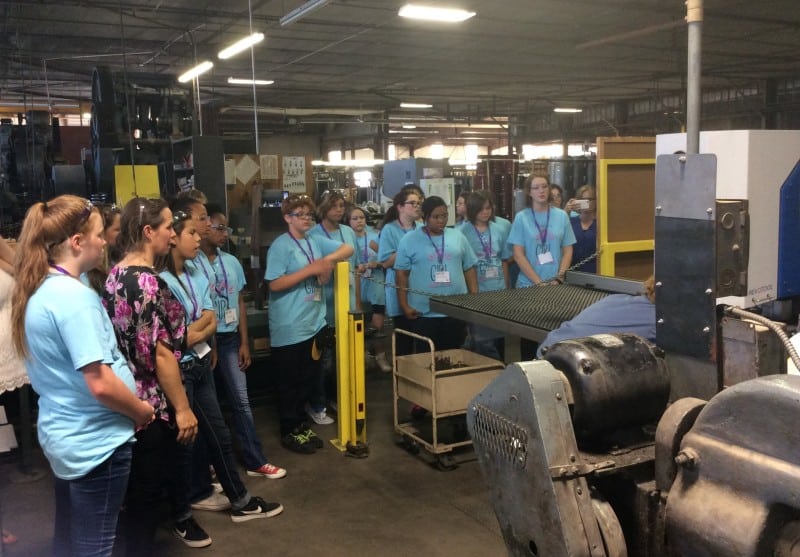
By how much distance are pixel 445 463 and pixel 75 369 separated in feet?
7.11

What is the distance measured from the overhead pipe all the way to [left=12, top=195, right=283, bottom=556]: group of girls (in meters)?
1.46

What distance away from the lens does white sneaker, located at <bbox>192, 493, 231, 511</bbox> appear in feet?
10.6

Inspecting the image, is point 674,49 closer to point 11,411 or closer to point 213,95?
point 213,95

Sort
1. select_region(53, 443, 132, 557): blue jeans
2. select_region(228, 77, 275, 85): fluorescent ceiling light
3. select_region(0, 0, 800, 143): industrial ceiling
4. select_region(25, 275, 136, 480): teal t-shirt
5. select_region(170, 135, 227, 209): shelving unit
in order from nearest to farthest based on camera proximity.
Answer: select_region(25, 275, 136, 480): teal t-shirt
select_region(53, 443, 132, 557): blue jeans
select_region(170, 135, 227, 209): shelving unit
select_region(0, 0, 800, 143): industrial ceiling
select_region(228, 77, 275, 85): fluorescent ceiling light

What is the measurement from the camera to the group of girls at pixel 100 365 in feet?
6.01

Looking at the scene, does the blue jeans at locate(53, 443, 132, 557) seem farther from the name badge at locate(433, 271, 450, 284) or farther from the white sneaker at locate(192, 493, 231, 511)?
the name badge at locate(433, 271, 450, 284)

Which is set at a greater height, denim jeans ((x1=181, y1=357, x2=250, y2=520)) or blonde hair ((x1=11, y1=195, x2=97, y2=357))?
A: blonde hair ((x1=11, y1=195, x2=97, y2=357))

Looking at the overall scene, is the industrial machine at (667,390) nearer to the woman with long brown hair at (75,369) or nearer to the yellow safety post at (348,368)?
the woman with long brown hair at (75,369)

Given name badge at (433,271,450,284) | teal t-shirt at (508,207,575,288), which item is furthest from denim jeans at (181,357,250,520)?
teal t-shirt at (508,207,575,288)

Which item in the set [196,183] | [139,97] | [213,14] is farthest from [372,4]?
[196,183]

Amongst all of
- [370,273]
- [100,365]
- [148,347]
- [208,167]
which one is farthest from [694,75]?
[370,273]

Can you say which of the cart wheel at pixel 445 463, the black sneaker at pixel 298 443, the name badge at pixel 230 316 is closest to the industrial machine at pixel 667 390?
the name badge at pixel 230 316

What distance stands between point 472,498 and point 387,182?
4.93 m

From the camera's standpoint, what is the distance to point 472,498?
328cm
